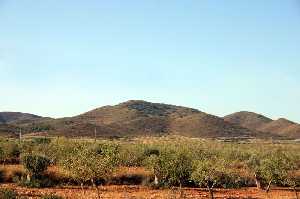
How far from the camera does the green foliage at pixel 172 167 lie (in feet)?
151

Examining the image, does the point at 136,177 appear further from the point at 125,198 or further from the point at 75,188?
the point at 125,198

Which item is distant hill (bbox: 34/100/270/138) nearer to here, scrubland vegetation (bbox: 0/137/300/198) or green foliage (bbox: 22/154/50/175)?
scrubland vegetation (bbox: 0/137/300/198)

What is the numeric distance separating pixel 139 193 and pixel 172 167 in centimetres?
412

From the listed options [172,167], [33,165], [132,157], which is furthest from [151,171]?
[33,165]

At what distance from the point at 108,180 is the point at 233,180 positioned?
14227 millimetres

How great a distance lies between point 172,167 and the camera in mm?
46125

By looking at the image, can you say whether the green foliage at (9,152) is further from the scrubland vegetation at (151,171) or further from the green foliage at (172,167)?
the green foliage at (172,167)

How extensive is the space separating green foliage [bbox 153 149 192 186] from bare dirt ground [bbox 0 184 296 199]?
165cm

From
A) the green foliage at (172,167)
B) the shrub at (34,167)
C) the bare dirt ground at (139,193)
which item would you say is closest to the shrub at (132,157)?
the green foliage at (172,167)

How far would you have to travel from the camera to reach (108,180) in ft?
171

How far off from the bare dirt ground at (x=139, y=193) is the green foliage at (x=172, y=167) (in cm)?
165

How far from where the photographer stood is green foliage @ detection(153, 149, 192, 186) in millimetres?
46156

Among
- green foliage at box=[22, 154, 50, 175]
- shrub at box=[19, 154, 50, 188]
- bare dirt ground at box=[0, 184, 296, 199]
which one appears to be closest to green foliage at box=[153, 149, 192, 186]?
bare dirt ground at box=[0, 184, 296, 199]

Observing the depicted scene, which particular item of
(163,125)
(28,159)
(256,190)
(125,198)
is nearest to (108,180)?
(28,159)
